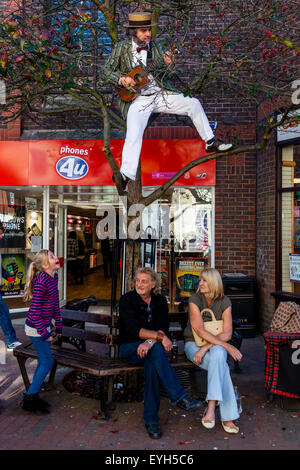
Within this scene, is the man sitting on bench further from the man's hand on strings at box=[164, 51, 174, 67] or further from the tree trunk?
the man's hand on strings at box=[164, 51, 174, 67]

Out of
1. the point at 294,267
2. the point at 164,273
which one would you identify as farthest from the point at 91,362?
the point at 164,273

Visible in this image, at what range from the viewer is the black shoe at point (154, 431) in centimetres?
372

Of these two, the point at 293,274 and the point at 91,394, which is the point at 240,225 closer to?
the point at 293,274

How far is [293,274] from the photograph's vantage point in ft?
23.4

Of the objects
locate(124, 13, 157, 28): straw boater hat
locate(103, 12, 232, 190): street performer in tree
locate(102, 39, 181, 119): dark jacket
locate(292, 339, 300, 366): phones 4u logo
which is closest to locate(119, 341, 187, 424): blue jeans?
locate(292, 339, 300, 366): phones 4u logo

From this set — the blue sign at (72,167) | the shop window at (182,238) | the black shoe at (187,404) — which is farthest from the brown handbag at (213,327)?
the blue sign at (72,167)

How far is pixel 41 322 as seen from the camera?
4195 mm

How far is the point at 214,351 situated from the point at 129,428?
1065 millimetres

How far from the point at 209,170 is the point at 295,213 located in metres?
1.81

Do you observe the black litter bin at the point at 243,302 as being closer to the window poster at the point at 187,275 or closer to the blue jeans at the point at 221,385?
the window poster at the point at 187,275

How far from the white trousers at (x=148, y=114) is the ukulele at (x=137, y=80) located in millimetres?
119

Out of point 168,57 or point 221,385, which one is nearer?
point 221,385

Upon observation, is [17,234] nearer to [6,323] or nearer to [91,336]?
[6,323]
